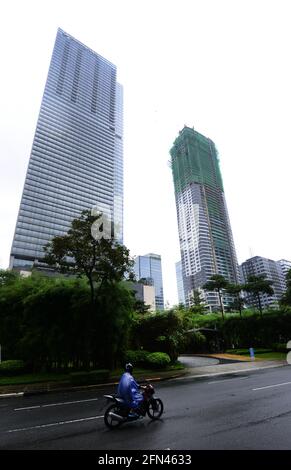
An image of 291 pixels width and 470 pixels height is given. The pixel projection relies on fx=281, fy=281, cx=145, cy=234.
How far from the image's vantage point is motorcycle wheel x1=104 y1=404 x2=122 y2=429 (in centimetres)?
681

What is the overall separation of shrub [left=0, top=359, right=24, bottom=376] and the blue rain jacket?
15.0m

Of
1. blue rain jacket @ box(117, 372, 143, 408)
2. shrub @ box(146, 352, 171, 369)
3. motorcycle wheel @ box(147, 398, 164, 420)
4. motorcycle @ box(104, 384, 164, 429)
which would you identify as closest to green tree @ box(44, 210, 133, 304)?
shrub @ box(146, 352, 171, 369)

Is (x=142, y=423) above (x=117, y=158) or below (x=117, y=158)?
below

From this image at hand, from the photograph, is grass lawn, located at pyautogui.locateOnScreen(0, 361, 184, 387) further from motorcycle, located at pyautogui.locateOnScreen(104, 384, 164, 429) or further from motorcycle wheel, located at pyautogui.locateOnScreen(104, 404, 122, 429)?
motorcycle wheel, located at pyautogui.locateOnScreen(104, 404, 122, 429)

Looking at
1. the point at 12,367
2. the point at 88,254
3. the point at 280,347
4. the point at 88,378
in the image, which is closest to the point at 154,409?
the point at 88,378

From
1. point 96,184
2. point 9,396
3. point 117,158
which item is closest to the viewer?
point 9,396

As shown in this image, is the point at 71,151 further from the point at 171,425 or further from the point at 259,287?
the point at 171,425

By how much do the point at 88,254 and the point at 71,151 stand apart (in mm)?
134478

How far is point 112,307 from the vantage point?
Result: 62.3 feet

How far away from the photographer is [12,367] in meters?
18.7

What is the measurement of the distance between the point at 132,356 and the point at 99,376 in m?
5.19
